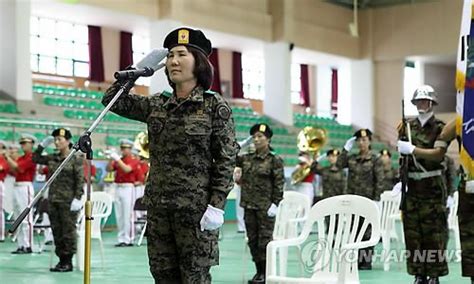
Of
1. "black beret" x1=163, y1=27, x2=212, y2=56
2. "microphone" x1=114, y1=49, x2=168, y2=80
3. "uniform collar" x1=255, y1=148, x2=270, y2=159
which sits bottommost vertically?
"uniform collar" x1=255, y1=148, x2=270, y2=159

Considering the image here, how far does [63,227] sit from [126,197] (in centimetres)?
388

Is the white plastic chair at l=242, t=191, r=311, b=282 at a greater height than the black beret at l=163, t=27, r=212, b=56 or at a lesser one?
lesser

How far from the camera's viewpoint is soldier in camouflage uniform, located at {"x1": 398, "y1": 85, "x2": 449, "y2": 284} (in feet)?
20.9

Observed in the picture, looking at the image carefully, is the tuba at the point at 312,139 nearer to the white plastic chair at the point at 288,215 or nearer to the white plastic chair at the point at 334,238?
the white plastic chair at the point at 288,215

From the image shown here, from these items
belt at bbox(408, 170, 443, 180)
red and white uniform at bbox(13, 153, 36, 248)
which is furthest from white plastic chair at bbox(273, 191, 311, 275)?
red and white uniform at bbox(13, 153, 36, 248)

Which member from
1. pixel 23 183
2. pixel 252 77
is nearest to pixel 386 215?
pixel 23 183

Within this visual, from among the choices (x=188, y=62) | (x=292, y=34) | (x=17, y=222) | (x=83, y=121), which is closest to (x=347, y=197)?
(x=188, y=62)

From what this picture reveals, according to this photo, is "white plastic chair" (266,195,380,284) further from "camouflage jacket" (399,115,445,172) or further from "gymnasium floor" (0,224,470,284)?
"gymnasium floor" (0,224,470,284)

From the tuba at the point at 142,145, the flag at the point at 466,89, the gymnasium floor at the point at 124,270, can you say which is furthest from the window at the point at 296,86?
the flag at the point at 466,89

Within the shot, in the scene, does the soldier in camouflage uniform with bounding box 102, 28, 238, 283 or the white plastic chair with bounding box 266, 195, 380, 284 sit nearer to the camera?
the soldier in camouflage uniform with bounding box 102, 28, 238, 283

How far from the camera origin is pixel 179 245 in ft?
12.1

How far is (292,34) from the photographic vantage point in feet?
79.8

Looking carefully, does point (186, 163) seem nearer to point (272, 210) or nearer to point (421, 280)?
point (421, 280)

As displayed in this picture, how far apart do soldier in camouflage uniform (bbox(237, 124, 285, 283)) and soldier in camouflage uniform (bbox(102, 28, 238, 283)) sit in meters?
4.01
